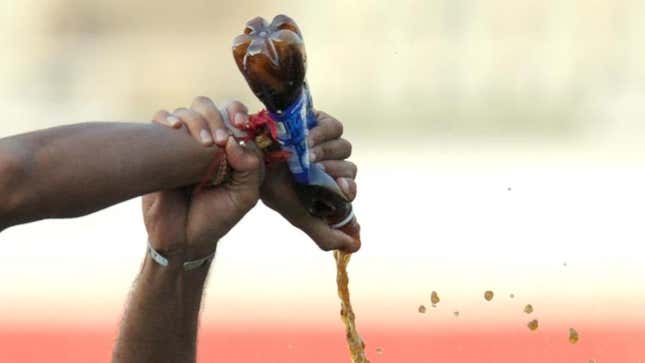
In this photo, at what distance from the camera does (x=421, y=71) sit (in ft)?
47.2

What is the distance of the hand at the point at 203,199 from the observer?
3.45 metres

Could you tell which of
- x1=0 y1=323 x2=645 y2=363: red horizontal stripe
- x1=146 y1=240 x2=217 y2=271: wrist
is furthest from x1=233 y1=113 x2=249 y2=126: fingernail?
x1=0 y1=323 x2=645 y2=363: red horizontal stripe

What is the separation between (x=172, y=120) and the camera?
342cm

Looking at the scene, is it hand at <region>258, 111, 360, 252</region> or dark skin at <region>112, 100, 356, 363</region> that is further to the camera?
hand at <region>258, 111, 360, 252</region>

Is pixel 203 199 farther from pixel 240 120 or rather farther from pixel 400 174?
pixel 400 174

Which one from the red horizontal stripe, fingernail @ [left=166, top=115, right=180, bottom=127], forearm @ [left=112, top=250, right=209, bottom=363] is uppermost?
fingernail @ [left=166, top=115, right=180, bottom=127]

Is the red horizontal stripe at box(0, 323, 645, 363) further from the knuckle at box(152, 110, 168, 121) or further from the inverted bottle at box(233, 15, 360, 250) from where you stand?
the knuckle at box(152, 110, 168, 121)

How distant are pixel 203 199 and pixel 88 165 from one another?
19.7 inches

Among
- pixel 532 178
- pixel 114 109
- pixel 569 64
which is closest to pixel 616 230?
pixel 532 178

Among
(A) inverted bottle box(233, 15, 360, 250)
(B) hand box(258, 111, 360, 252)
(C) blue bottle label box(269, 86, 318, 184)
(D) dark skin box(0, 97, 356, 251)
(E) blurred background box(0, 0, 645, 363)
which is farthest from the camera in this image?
(E) blurred background box(0, 0, 645, 363)

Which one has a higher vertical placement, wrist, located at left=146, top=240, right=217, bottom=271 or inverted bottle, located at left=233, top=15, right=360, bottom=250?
inverted bottle, located at left=233, top=15, right=360, bottom=250

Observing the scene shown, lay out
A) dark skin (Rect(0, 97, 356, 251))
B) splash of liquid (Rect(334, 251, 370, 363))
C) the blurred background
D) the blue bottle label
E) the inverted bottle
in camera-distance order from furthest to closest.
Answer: the blurred background → splash of liquid (Rect(334, 251, 370, 363)) → the blue bottle label → the inverted bottle → dark skin (Rect(0, 97, 356, 251))

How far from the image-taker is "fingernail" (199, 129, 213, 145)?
3426 millimetres

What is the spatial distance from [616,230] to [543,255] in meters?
1.00
